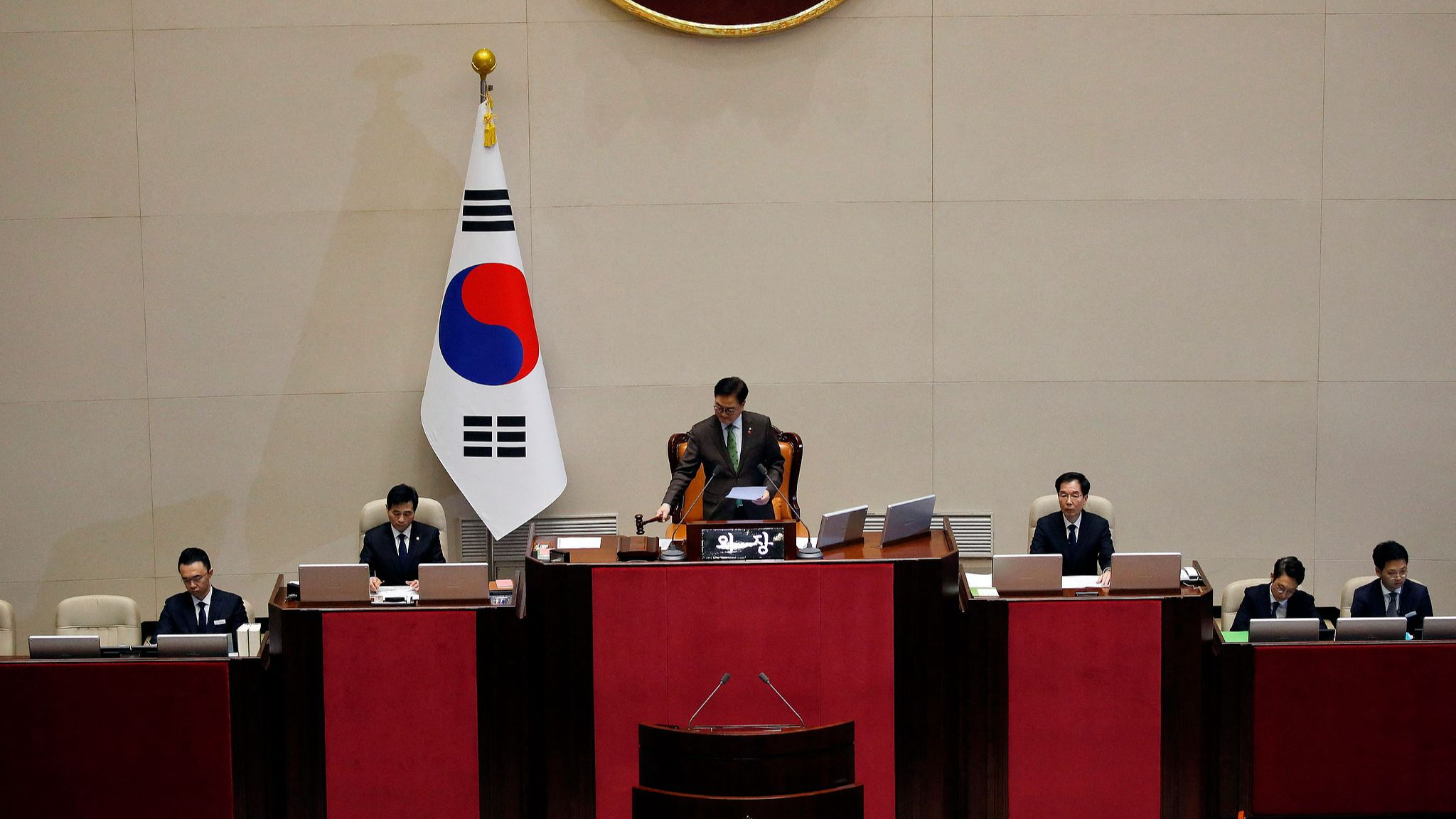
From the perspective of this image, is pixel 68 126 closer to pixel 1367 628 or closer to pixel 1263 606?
pixel 1263 606

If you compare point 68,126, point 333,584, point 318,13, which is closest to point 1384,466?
point 333,584

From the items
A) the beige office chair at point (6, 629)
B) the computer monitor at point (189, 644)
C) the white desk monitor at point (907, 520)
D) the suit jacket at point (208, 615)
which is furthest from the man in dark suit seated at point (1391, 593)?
the beige office chair at point (6, 629)

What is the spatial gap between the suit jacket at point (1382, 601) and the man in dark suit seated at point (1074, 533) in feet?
3.22

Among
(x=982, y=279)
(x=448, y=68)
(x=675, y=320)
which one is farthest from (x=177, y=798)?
(x=982, y=279)

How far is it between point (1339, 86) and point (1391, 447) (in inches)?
75.2

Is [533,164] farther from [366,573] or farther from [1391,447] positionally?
[1391,447]

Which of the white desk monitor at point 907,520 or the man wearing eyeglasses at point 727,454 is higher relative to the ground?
the man wearing eyeglasses at point 727,454

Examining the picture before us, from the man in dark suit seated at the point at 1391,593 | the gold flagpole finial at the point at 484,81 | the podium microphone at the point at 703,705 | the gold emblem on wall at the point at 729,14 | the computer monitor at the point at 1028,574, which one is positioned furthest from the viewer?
the gold emblem on wall at the point at 729,14

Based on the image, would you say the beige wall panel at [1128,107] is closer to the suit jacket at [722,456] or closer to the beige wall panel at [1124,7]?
the beige wall panel at [1124,7]

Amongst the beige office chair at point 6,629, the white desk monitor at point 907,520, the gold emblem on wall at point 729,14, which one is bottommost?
the beige office chair at point 6,629

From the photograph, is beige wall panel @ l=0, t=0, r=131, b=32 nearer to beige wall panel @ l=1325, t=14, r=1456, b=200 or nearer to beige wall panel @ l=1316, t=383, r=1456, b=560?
beige wall panel @ l=1325, t=14, r=1456, b=200

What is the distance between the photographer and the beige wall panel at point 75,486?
695 cm

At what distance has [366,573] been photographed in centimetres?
477

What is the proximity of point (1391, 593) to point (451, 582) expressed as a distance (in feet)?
12.3
